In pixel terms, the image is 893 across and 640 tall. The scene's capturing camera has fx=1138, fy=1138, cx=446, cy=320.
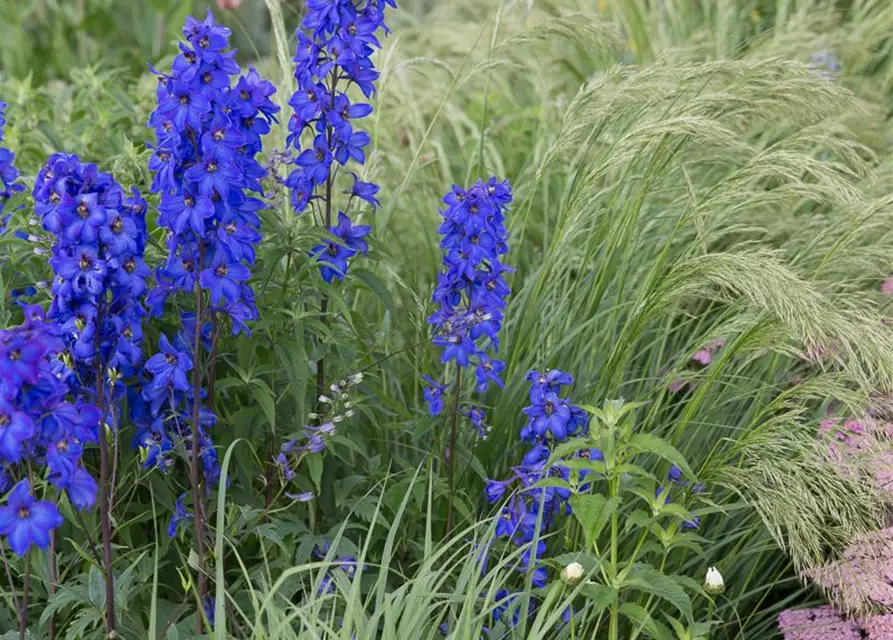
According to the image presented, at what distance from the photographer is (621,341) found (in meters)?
2.65

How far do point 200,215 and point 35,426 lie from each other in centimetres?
47

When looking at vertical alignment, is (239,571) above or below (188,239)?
below

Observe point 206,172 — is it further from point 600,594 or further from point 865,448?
point 865,448

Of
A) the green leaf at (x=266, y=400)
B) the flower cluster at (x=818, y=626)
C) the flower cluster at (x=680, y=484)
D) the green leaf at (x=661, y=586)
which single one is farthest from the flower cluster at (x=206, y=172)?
the flower cluster at (x=818, y=626)

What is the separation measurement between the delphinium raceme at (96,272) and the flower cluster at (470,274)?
0.63 meters

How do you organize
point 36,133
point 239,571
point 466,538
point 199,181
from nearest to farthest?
point 199,181 < point 239,571 < point 466,538 < point 36,133

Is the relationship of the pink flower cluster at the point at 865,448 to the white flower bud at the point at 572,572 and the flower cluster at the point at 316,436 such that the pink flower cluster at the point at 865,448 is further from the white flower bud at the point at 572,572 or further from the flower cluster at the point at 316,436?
the flower cluster at the point at 316,436

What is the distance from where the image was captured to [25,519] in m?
1.79

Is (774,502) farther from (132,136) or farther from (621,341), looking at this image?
(132,136)

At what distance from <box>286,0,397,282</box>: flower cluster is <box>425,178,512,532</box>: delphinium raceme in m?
0.20

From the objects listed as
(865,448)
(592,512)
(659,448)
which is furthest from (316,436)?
(865,448)

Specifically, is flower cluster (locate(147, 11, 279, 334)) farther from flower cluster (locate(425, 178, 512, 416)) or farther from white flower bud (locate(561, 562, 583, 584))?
white flower bud (locate(561, 562, 583, 584))

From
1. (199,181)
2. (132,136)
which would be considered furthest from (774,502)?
(132,136)

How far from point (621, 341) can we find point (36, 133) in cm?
207
